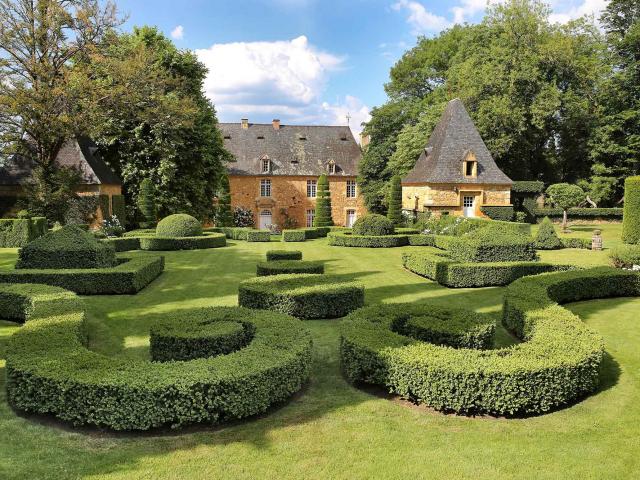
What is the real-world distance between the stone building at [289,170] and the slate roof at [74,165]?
15576 mm

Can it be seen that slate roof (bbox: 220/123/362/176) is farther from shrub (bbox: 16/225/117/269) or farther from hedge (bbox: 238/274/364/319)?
hedge (bbox: 238/274/364/319)

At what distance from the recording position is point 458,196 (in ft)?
115

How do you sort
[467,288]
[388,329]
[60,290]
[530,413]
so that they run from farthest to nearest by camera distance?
[467,288], [60,290], [388,329], [530,413]

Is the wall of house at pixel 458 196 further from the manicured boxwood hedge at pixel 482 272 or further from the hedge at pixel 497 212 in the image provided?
the manicured boxwood hedge at pixel 482 272

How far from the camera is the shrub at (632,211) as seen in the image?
72.1 ft

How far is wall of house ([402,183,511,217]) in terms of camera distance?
34.9m

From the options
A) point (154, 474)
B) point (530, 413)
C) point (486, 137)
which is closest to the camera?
point (154, 474)

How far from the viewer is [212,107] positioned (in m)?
40.2

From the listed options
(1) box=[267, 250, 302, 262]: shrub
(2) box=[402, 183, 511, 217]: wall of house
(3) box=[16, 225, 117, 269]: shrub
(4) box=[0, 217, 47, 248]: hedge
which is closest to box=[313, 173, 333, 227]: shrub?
(2) box=[402, 183, 511, 217]: wall of house

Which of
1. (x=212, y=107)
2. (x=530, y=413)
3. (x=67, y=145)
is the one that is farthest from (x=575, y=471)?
→ (x=212, y=107)

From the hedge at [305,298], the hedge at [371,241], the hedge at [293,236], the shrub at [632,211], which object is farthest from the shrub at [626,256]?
the hedge at [293,236]

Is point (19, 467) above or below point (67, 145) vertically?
below

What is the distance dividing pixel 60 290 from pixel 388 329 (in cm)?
809

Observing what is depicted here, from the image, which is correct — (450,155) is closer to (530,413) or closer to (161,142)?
(161,142)
